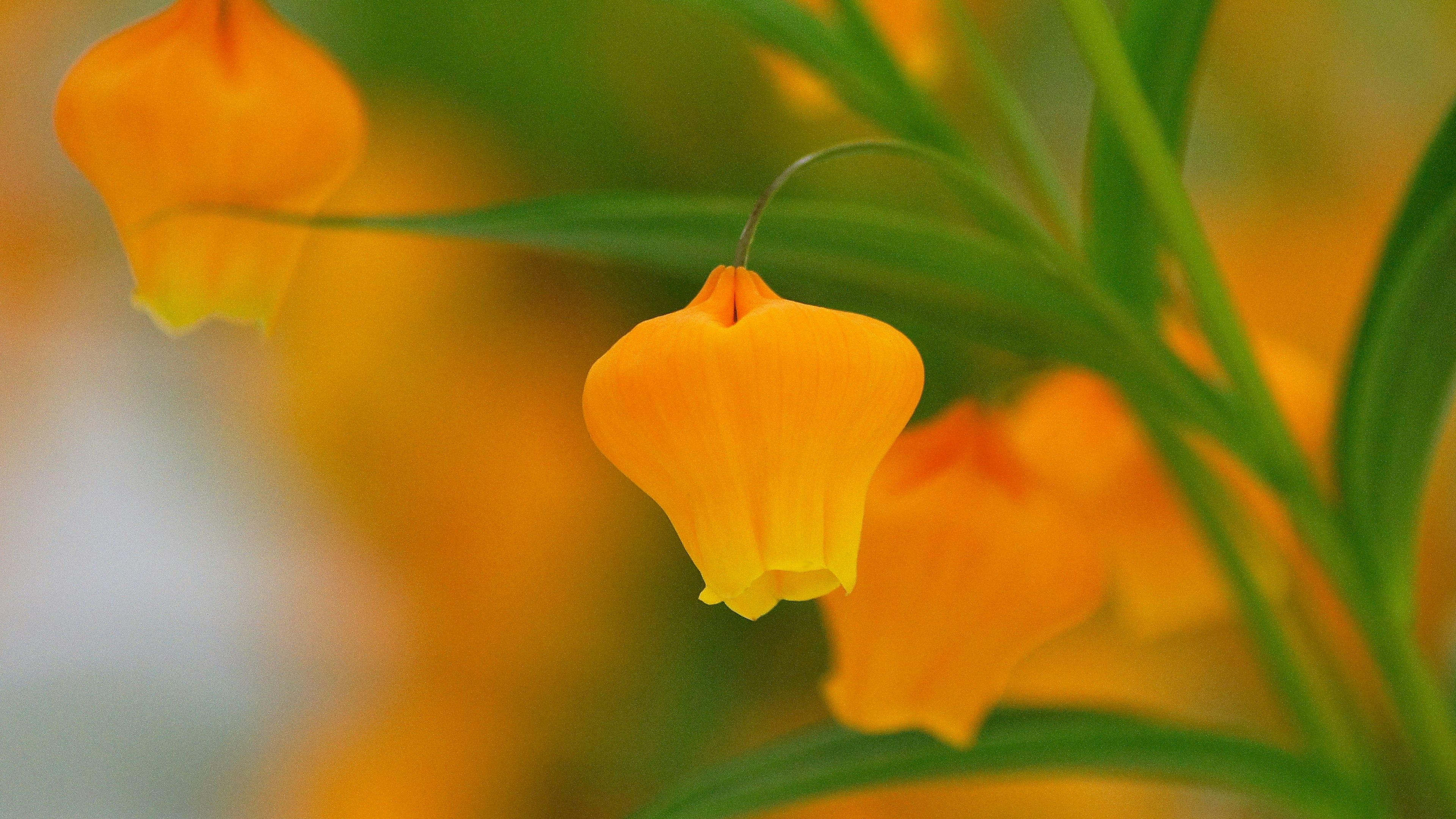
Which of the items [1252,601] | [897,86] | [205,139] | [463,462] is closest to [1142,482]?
[1252,601]

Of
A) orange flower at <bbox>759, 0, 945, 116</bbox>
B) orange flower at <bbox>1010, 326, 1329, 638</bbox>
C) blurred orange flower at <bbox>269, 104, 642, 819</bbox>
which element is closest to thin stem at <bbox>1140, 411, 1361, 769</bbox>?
orange flower at <bbox>1010, 326, 1329, 638</bbox>

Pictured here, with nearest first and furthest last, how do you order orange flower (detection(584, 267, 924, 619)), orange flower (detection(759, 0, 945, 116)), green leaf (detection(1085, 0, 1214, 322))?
orange flower (detection(584, 267, 924, 619))
green leaf (detection(1085, 0, 1214, 322))
orange flower (detection(759, 0, 945, 116))

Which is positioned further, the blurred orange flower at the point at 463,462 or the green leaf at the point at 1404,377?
the blurred orange flower at the point at 463,462

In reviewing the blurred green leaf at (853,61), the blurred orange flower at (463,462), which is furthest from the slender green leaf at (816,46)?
the blurred orange flower at (463,462)

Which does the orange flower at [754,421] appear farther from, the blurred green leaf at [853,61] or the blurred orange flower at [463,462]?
the blurred orange flower at [463,462]

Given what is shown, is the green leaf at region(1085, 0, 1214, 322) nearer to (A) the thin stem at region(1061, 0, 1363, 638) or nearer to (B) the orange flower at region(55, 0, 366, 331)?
(A) the thin stem at region(1061, 0, 1363, 638)

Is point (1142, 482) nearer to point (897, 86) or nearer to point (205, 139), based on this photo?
point (897, 86)

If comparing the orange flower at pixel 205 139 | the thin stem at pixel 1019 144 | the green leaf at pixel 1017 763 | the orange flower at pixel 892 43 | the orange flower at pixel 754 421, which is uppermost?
the orange flower at pixel 892 43
